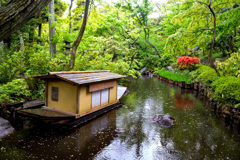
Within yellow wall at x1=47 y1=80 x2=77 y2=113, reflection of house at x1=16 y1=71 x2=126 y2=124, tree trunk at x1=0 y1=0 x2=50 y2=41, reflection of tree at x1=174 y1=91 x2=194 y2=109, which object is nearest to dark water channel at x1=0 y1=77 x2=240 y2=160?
reflection of house at x1=16 y1=71 x2=126 y2=124

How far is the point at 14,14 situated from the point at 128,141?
244 inches

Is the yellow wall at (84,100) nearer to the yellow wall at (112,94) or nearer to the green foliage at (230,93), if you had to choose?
the yellow wall at (112,94)

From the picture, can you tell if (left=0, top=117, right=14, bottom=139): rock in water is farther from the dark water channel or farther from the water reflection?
the water reflection

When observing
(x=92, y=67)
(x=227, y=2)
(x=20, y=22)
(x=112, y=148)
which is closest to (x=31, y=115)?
(x=112, y=148)

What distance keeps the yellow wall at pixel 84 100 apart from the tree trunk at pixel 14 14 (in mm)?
6372

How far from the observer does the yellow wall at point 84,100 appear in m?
8.45

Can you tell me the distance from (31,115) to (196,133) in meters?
7.90

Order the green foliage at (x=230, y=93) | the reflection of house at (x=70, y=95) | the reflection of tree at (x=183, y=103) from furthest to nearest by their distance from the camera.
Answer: the reflection of tree at (x=183, y=103), the green foliage at (x=230, y=93), the reflection of house at (x=70, y=95)

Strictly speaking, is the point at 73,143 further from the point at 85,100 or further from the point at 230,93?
the point at 230,93

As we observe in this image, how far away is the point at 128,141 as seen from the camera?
6.93 m

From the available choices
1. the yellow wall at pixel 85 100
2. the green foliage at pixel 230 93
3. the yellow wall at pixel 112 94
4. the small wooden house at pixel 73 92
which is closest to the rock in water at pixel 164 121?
the yellow wall at pixel 112 94

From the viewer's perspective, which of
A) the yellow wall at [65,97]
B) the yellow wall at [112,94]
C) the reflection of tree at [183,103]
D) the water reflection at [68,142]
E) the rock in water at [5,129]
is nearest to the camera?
the water reflection at [68,142]

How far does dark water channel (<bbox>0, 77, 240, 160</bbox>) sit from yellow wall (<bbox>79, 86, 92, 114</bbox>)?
84 cm

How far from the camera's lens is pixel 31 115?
25.2 feet
